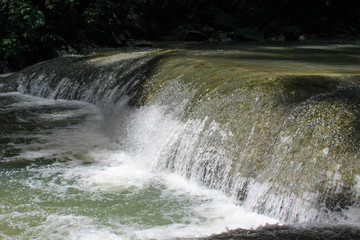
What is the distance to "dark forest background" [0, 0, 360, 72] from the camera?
32.7 feet

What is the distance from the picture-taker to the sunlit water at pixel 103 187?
8.94 feet

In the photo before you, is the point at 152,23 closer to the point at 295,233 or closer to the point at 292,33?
the point at 292,33

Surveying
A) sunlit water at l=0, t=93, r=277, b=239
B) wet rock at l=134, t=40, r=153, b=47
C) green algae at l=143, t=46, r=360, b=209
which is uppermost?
wet rock at l=134, t=40, r=153, b=47

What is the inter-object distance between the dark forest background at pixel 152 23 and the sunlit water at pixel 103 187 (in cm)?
526

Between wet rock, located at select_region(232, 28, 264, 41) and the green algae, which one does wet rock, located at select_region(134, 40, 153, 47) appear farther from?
the green algae

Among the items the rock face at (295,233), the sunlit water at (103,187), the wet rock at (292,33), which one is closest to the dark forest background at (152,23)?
the wet rock at (292,33)

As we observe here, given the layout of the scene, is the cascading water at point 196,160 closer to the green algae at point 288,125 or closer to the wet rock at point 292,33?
the green algae at point 288,125

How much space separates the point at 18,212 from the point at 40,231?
40 cm

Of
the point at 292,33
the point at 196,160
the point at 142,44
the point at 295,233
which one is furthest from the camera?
the point at 292,33

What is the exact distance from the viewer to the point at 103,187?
3.42m

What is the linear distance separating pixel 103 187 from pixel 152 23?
40.8 feet

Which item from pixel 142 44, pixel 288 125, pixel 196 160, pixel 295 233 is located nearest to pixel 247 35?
pixel 142 44

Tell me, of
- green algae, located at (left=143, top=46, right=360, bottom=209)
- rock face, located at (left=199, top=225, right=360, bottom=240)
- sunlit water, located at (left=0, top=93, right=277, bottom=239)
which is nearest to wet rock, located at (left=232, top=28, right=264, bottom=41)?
sunlit water, located at (left=0, top=93, right=277, bottom=239)

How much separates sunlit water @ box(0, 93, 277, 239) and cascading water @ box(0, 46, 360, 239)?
0.01m
